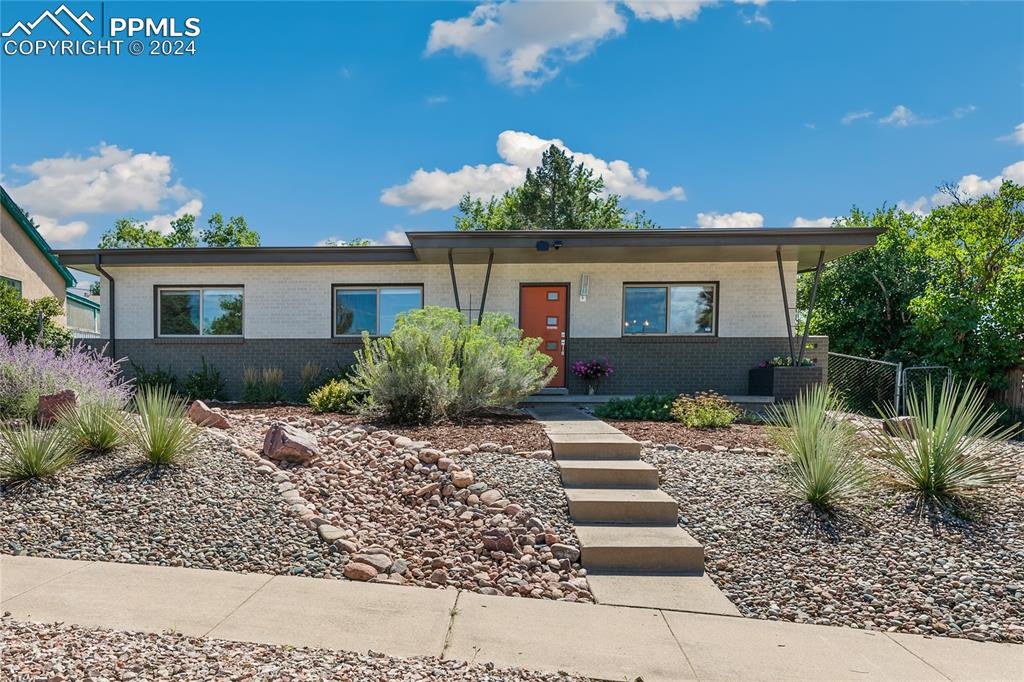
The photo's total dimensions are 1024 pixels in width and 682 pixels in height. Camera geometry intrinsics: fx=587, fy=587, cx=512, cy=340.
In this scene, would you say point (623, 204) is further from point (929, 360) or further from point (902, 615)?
point (902, 615)

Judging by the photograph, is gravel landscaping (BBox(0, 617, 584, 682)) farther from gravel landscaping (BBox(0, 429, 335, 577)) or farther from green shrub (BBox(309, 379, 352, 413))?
green shrub (BBox(309, 379, 352, 413))

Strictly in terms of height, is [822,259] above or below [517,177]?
below

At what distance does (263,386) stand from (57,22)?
241 inches

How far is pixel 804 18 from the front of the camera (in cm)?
878

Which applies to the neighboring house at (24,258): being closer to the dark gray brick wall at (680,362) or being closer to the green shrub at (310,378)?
the green shrub at (310,378)

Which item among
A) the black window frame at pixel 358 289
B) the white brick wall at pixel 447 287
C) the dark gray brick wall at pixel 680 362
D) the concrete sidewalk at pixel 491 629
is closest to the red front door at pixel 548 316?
the white brick wall at pixel 447 287

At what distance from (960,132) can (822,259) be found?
20.4ft

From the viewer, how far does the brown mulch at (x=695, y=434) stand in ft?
21.9

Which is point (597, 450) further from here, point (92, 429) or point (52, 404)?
point (52, 404)

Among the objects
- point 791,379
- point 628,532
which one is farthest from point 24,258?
point 791,379

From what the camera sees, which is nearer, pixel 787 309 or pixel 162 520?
pixel 162 520

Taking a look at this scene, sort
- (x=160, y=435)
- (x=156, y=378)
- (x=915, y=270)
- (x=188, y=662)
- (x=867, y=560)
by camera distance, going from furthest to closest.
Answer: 1. (x=915, y=270)
2. (x=156, y=378)
3. (x=160, y=435)
4. (x=867, y=560)
5. (x=188, y=662)

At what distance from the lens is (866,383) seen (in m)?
13.2

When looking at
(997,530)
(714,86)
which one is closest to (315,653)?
(997,530)
